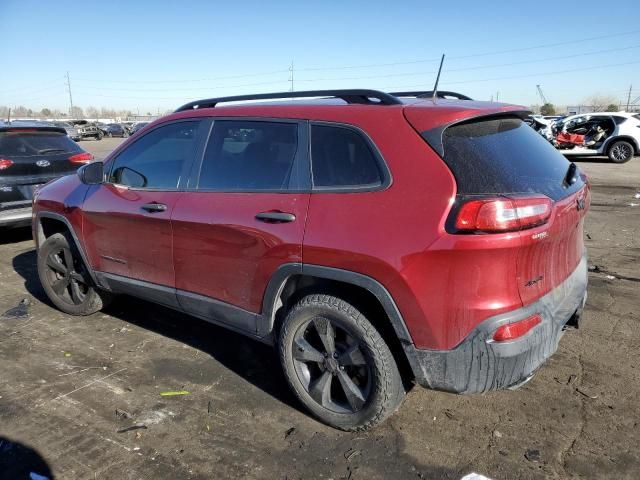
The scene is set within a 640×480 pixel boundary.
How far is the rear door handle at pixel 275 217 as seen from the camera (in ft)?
9.40

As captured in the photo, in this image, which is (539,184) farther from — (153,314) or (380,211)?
(153,314)

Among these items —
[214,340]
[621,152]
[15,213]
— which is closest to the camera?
[214,340]

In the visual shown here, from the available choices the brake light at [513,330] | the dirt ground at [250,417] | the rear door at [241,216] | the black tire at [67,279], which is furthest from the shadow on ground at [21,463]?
the brake light at [513,330]

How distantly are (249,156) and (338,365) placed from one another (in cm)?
140

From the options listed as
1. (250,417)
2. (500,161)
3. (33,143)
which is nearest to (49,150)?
(33,143)

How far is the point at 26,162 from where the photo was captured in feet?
22.9

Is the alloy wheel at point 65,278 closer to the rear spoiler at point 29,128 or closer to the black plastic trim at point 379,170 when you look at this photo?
the black plastic trim at point 379,170

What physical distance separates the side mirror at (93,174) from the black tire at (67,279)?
75cm

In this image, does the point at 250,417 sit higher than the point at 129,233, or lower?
lower

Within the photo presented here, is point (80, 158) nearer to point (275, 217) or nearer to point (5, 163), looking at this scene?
point (5, 163)

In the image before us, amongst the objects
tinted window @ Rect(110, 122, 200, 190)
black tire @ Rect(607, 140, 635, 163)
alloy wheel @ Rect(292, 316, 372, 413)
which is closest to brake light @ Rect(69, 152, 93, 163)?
tinted window @ Rect(110, 122, 200, 190)

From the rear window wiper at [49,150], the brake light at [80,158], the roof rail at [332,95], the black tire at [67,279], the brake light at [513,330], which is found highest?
the roof rail at [332,95]

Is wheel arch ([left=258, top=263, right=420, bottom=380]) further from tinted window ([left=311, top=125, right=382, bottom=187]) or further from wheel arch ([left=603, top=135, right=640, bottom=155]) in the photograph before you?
wheel arch ([left=603, top=135, right=640, bottom=155])

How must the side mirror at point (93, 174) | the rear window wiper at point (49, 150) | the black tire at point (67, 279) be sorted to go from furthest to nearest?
1. the rear window wiper at point (49, 150)
2. the black tire at point (67, 279)
3. the side mirror at point (93, 174)
